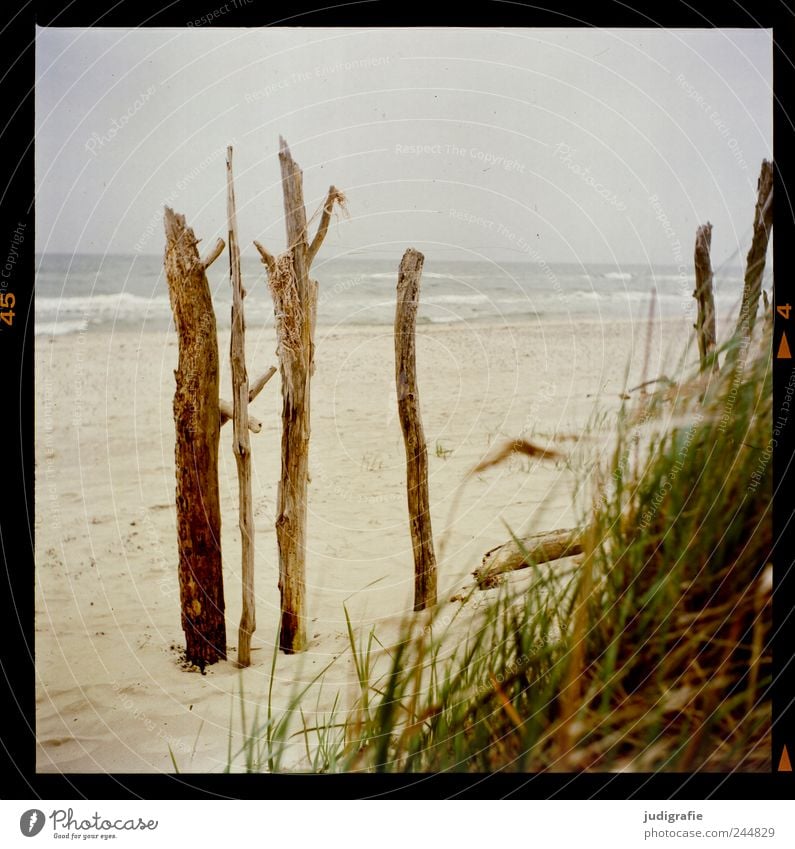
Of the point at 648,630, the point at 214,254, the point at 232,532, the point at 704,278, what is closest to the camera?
the point at 648,630

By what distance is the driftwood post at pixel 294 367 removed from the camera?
10.5 feet

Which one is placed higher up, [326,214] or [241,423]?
[326,214]

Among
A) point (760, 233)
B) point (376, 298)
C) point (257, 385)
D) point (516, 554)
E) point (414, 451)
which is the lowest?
point (516, 554)

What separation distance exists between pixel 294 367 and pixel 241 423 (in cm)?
30

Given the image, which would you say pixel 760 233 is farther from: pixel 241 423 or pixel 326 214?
pixel 241 423

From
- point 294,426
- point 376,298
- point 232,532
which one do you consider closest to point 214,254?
point 294,426

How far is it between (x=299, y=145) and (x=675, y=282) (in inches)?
63.1

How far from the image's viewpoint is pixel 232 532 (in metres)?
4.54

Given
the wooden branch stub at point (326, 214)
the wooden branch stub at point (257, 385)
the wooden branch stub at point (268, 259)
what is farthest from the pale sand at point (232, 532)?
the wooden branch stub at point (326, 214)

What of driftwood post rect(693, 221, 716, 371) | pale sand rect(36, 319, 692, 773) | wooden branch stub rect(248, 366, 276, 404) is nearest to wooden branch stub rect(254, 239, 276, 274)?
wooden branch stub rect(248, 366, 276, 404)

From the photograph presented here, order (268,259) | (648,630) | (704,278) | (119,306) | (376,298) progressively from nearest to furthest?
(648,630) < (268,259) < (704,278) < (119,306) < (376,298)

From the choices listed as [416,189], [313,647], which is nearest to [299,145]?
[416,189]

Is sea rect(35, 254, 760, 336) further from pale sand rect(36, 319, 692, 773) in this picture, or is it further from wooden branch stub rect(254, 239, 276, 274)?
wooden branch stub rect(254, 239, 276, 274)
